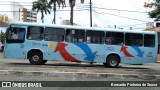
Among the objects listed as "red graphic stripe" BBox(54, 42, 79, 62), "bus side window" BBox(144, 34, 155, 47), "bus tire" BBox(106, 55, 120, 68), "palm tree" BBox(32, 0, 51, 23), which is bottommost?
"bus tire" BBox(106, 55, 120, 68)

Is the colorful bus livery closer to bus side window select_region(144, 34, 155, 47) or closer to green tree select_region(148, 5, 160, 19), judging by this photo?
bus side window select_region(144, 34, 155, 47)

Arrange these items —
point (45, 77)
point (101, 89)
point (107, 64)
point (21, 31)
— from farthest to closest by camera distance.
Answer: point (107, 64)
point (21, 31)
point (45, 77)
point (101, 89)

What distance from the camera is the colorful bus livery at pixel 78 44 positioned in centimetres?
2300

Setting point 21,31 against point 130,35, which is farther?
point 130,35

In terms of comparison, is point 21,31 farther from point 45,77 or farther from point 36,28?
point 45,77

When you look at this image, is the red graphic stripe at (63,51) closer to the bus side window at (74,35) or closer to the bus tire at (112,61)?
the bus side window at (74,35)

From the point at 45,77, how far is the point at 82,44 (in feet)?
34.2

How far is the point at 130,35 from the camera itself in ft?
80.9

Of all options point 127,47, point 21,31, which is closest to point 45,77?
point 21,31

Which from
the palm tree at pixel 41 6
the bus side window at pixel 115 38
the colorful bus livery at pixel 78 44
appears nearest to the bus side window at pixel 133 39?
the colorful bus livery at pixel 78 44

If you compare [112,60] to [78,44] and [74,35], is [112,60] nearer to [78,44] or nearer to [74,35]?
[78,44]

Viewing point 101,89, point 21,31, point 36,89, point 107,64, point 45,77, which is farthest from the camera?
point 107,64

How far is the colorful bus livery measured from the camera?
2300 cm

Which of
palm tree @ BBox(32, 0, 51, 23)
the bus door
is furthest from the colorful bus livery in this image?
palm tree @ BBox(32, 0, 51, 23)
